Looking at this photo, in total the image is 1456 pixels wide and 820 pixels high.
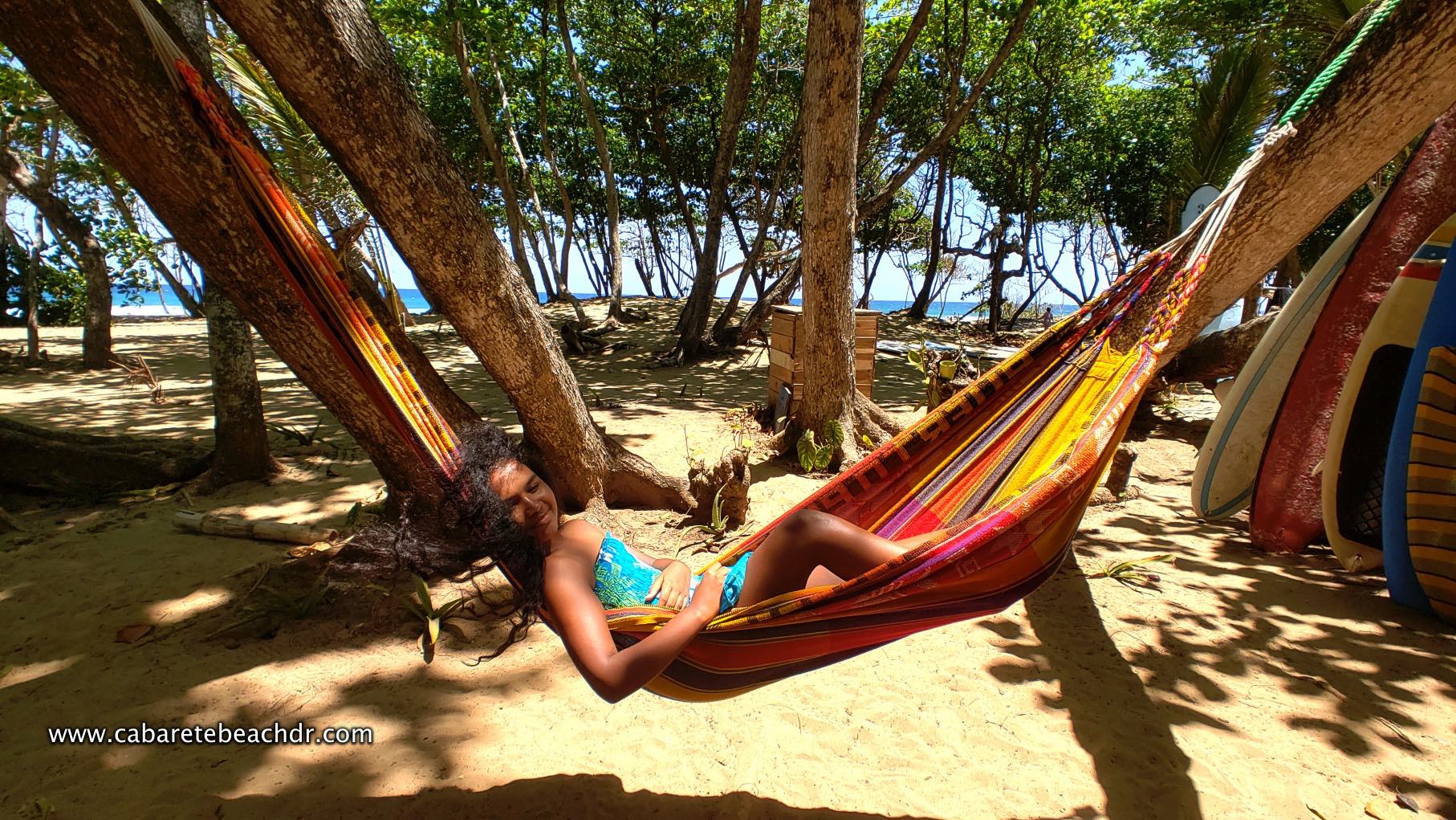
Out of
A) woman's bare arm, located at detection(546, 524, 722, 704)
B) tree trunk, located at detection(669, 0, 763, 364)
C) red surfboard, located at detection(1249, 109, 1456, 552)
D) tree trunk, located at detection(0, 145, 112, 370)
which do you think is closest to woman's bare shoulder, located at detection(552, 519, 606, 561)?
woman's bare arm, located at detection(546, 524, 722, 704)

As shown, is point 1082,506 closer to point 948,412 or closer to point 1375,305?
point 948,412

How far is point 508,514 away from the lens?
1357 millimetres

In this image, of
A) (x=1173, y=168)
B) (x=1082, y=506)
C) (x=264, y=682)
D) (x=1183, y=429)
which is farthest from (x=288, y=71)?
(x=1173, y=168)

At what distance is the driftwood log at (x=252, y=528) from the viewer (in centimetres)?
269

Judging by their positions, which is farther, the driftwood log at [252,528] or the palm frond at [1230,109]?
the palm frond at [1230,109]

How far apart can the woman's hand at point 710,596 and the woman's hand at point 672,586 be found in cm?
6

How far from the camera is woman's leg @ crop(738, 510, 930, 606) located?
58.6 inches

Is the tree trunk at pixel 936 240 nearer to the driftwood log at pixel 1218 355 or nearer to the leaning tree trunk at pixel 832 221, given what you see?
the driftwood log at pixel 1218 355

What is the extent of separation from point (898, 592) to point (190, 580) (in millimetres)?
2652

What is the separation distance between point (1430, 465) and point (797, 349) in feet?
9.12

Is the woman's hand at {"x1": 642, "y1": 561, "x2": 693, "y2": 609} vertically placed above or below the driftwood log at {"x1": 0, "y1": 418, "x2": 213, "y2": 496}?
above

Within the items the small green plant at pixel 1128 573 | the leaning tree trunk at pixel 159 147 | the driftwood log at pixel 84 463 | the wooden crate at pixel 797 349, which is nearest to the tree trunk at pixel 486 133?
the wooden crate at pixel 797 349

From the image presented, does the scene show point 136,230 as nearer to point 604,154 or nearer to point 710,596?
point 604,154

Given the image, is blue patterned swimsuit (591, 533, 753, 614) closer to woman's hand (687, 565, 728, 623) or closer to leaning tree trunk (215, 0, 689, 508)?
woman's hand (687, 565, 728, 623)
